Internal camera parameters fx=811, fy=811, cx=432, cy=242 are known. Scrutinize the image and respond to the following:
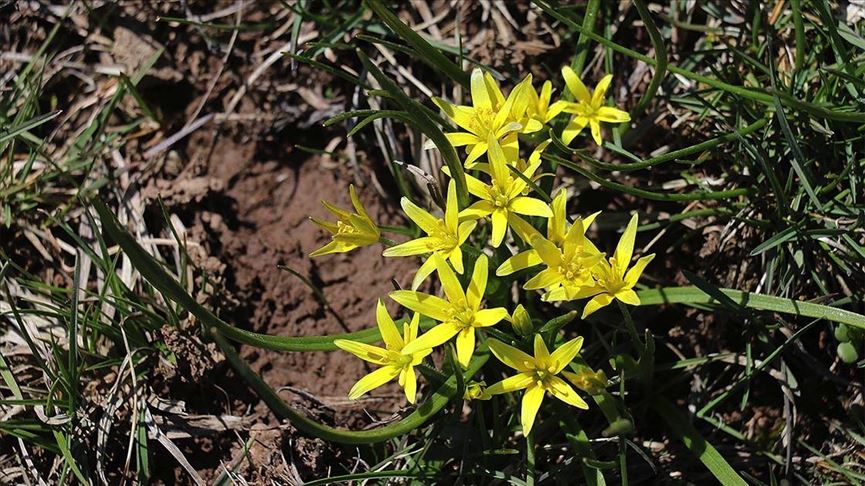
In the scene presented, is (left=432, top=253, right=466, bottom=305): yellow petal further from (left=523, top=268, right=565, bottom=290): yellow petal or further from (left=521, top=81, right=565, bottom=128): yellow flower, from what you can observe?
(left=521, top=81, right=565, bottom=128): yellow flower

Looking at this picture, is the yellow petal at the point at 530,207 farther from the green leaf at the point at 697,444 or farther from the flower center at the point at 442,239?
the green leaf at the point at 697,444

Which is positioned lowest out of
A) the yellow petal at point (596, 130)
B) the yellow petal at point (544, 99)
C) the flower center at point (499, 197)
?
the flower center at point (499, 197)

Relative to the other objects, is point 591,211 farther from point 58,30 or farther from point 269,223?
point 58,30

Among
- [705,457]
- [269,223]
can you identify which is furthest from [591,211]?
[269,223]

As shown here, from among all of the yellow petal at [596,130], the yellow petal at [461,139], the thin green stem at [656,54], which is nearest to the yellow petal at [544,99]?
the yellow petal at [596,130]

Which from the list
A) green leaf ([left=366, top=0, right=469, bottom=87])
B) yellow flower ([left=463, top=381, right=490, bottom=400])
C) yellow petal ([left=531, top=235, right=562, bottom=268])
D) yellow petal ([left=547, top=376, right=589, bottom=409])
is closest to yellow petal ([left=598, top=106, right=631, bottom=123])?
green leaf ([left=366, top=0, right=469, bottom=87])

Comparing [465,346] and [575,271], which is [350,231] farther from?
[575,271]
